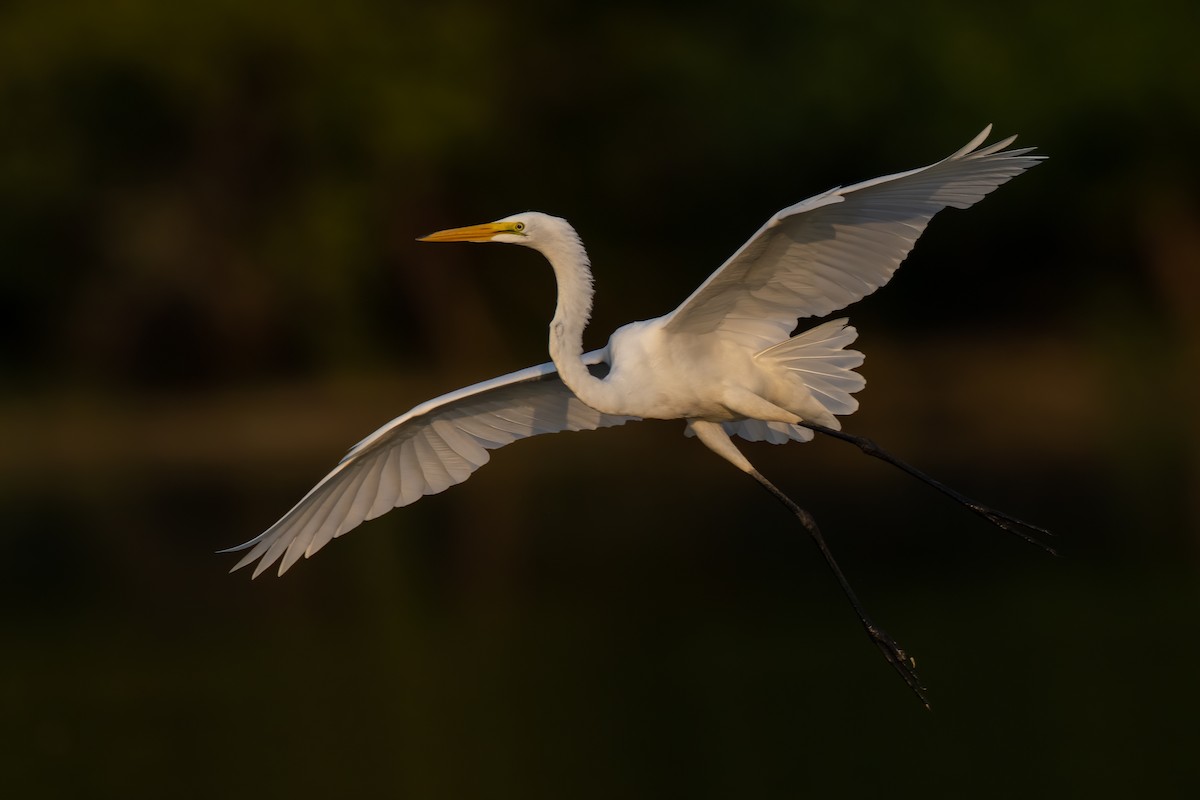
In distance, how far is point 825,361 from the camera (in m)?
6.75

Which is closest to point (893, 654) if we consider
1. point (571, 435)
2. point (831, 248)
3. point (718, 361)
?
point (718, 361)

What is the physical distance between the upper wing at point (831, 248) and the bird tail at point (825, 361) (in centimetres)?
9

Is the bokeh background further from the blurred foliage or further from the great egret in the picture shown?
the great egret

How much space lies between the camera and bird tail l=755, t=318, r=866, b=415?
672 centimetres

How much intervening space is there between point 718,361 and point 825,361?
1.24 ft

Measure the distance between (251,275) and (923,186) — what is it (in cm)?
1431

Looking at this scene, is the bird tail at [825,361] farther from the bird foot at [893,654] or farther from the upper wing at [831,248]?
the bird foot at [893,654]

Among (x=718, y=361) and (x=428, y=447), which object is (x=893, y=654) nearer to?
(x=718, y=361)

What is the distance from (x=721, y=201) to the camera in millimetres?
19844

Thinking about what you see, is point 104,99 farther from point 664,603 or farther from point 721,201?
point 664,603

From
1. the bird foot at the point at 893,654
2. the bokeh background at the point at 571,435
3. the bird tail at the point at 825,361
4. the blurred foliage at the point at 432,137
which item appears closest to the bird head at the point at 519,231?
the bird tail at the point at 825,361

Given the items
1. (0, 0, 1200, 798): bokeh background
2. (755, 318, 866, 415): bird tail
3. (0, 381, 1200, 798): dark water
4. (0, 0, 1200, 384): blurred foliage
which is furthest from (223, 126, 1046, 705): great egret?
(0, 0, 1200, 384): blurred foliage

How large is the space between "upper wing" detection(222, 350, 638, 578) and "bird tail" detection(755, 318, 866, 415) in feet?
2.04

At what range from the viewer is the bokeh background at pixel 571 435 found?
842 centimetres
